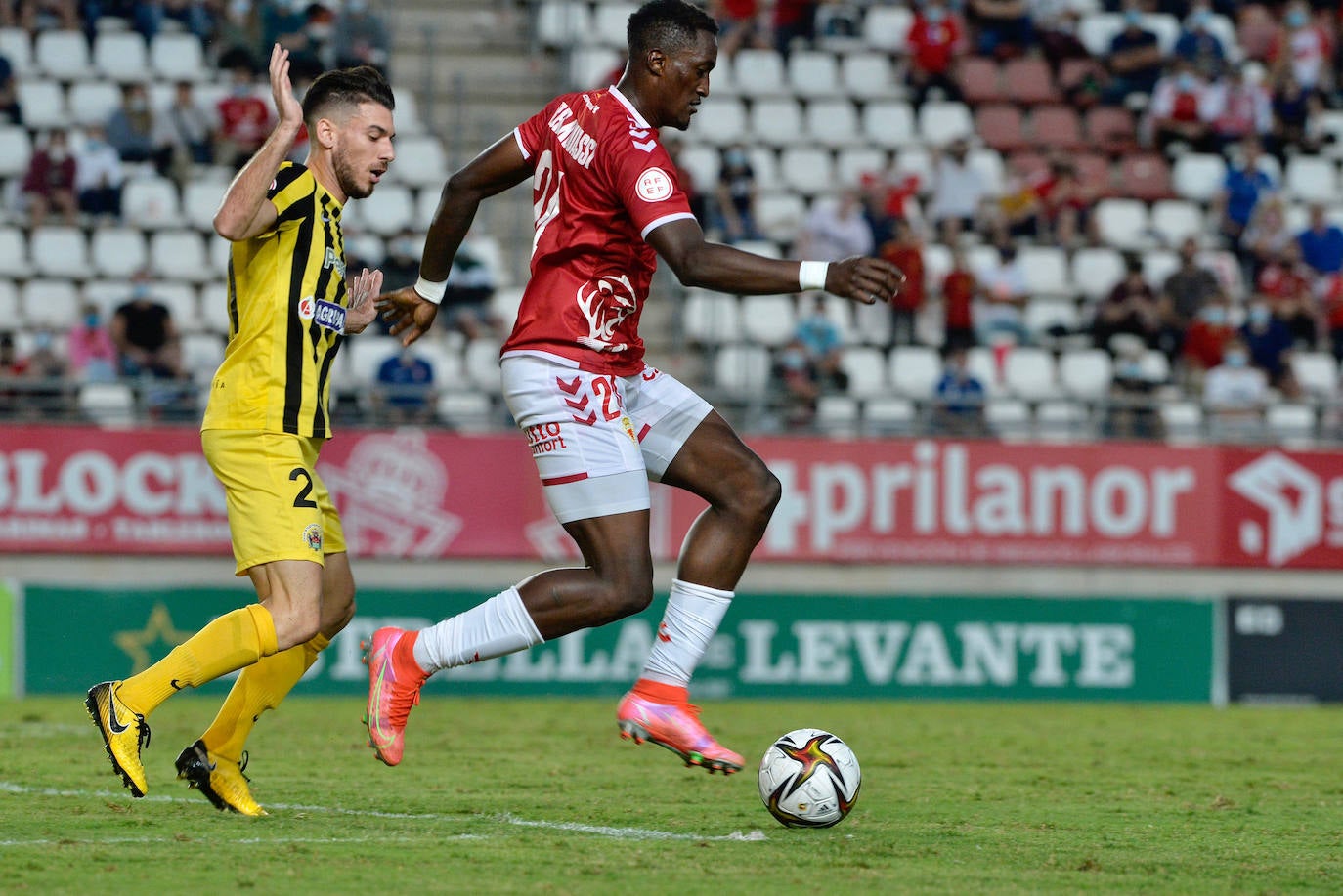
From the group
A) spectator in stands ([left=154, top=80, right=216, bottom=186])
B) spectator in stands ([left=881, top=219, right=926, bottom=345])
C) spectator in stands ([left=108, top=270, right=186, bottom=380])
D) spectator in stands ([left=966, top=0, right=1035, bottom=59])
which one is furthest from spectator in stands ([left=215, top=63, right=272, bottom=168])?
spectator in stands ([left=966, top=0, right=1035, bottom=59])


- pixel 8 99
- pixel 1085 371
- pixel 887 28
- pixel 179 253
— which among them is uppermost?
pixel 887 28

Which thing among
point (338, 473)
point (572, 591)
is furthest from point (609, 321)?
point (338, 473)

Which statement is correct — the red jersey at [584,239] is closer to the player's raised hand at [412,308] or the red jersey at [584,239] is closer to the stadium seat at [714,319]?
the player's raised hand at [412,308]

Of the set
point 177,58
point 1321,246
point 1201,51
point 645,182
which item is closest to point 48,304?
point 177,58

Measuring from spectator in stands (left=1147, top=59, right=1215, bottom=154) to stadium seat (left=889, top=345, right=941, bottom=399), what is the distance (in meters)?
4.84

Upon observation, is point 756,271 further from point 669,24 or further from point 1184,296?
point 1184,296

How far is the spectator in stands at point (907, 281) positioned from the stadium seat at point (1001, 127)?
2.65 m

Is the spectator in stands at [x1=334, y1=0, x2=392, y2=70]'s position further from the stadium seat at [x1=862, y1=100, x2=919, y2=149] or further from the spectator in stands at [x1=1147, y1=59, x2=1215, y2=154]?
the spectator in stands at [x1=1147, y1=59, x2=1215, y2=154]

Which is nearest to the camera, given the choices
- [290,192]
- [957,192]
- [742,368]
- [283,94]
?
[283,94]

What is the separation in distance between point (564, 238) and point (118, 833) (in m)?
2.41

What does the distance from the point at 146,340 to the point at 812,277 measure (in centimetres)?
959

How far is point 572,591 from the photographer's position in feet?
20.5

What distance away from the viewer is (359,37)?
57.1 ft

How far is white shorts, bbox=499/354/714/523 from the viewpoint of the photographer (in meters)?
6.30
